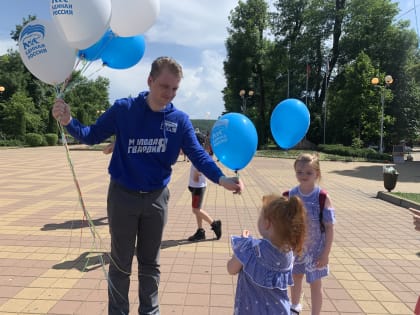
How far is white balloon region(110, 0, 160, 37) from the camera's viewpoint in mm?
2912

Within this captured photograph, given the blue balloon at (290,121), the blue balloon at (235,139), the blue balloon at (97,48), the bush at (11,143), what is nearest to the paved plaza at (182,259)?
the blue balloon at (97,48)

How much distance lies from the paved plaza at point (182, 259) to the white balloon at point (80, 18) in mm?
1073

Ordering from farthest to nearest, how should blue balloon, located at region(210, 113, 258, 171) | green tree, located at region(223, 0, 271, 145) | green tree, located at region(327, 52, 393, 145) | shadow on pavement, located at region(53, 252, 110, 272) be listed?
green tree, located at region(223, 0, 271, 145) → green tree, located at region(327, 52, 393, 145) → shadow on pavement, located at region(53, 252, 110, 272) → blue balloon, located at region(210, 113, 258, 171)

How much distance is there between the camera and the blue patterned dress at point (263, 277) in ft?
6.92

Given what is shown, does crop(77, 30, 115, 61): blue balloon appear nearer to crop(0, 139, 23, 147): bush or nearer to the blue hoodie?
the blue hoodie

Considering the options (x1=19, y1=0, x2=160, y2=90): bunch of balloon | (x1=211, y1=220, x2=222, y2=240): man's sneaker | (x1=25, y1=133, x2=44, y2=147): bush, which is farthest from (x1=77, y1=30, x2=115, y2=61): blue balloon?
(x1=25, y1=133, x2=44, y2=147): bush

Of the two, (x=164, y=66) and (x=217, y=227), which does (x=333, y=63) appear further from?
(x=164, y=66)

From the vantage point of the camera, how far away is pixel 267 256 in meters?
2.11

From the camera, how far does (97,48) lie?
3.14 m

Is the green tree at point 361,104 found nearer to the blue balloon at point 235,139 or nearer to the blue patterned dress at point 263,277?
the blue balloon at point 235,139

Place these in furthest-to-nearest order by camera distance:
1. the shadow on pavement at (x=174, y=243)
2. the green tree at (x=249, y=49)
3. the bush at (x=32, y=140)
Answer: the green tree at (x=249, y=49)
the bush at (x=32, y=140)
the shadow on pavement at (x=174, y=243)

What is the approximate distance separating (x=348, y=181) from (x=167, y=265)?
10713mm

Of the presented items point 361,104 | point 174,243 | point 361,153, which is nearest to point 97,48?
point 174,243

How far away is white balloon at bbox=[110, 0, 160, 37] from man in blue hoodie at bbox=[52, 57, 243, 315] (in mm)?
667
